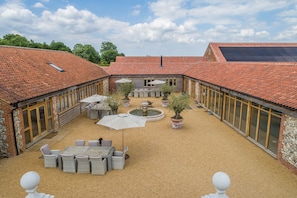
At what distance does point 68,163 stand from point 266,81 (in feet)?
35.2

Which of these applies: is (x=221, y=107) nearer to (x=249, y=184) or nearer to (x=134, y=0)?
(x=249, y=184)

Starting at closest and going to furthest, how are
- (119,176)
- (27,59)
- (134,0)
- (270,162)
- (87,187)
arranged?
(87,187) < (119,176) < (270,162) < (27,59) < (134,0)

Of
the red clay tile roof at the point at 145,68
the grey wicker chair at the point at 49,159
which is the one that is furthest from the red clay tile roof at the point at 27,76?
the red clay tile roof at the point at 145,68

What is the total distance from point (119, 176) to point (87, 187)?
123 cm

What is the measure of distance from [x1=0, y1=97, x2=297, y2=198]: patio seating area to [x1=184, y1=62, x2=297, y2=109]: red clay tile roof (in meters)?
2.71

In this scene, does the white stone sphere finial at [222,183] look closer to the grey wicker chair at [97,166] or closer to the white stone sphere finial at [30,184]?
the white stone sphere finial at [30,184]

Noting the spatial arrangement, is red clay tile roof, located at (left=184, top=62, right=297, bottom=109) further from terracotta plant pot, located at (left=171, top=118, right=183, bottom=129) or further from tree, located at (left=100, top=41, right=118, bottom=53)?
tree, located at (left=100, top=41, right=118, bottom=53)

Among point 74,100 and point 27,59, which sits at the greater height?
point 27,59

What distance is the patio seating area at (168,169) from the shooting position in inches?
265

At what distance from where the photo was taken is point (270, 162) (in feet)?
28.3

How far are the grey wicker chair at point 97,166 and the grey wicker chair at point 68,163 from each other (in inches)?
Result: 30.6

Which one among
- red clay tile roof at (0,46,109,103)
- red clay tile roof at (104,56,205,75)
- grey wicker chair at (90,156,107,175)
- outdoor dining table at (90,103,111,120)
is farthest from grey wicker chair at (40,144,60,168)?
red clay tile roof at (104,56,205,75)

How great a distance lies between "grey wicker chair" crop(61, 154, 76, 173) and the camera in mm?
7757

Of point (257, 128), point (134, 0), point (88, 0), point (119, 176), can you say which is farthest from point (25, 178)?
point (134, 0)
